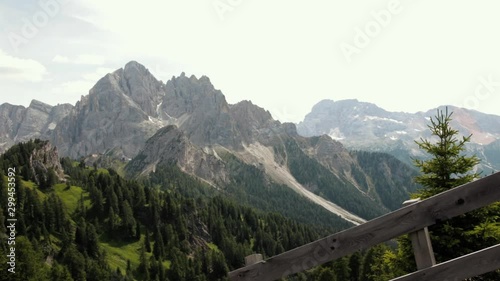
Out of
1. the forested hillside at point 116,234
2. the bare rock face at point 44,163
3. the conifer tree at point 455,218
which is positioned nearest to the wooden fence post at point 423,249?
the conifer tree at point 455,218

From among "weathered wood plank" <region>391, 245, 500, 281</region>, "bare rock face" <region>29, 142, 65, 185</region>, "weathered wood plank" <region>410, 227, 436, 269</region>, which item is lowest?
"weathered wood plank" <region>391, 245, 500, 281</region>

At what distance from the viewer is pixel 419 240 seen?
266 inches

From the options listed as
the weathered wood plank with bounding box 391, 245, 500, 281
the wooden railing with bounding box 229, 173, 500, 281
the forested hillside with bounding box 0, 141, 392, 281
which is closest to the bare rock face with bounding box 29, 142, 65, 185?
the forested hillside with bounding box 0, 141, 392, 281

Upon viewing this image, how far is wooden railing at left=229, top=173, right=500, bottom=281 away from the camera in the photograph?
20.9 feet

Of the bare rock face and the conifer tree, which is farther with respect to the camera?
the bare rock face

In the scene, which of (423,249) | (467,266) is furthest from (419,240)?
(467,266)

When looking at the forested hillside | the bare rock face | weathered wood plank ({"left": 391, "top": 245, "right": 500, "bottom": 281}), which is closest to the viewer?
weathered wood plank ({"left": 391, "top": 245, "right": 500, "bottom": 281})

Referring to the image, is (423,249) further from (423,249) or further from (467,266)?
(467,266)

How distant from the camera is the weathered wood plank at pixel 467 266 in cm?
632

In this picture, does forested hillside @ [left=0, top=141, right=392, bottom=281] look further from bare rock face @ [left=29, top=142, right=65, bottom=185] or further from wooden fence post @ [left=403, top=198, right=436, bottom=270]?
wooden fence post @ [left=403, top=198, right=436, bottom=270]

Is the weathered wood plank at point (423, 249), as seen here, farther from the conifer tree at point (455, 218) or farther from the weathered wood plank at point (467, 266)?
the conifer tree at point (455, 218)

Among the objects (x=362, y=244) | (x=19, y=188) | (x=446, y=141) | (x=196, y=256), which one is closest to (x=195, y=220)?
(x=196, y=256)

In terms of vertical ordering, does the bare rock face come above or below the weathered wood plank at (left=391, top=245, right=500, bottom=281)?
above

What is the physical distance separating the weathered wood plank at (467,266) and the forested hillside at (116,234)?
83.9m
